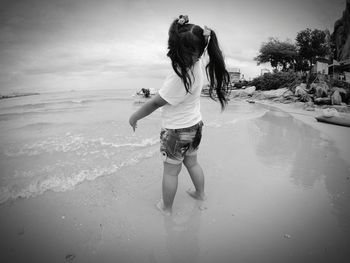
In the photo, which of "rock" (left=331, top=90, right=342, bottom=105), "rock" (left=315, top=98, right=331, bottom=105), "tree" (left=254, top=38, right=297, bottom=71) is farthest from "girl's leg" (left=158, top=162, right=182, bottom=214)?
"tree" (left=254, top=38, right=297, bottom=71)

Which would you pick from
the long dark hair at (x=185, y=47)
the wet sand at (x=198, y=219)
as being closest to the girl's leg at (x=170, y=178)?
the wet sand at (x=198, y=219)

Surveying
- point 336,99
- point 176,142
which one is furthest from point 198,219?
point 336,99

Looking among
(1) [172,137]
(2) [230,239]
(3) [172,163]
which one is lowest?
(2) [230,239]

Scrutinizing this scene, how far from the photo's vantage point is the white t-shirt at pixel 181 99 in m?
1.44

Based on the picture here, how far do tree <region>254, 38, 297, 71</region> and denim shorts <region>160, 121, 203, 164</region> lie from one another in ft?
135

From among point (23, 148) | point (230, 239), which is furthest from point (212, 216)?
point (23, 148)

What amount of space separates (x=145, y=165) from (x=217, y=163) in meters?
1.13

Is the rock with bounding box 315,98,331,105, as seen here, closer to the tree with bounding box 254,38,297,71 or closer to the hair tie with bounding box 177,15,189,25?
the hair tie with bounding box 177,15,189,25

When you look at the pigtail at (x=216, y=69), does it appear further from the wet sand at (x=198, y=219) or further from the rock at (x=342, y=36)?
the rock at (x=342, y=36)

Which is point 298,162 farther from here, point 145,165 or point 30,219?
point 30,219

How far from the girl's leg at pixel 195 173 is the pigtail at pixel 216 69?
0.67 m

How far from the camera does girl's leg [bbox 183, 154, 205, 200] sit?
1848 mm

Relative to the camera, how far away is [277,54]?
35.7 m

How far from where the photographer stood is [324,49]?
34531mm
